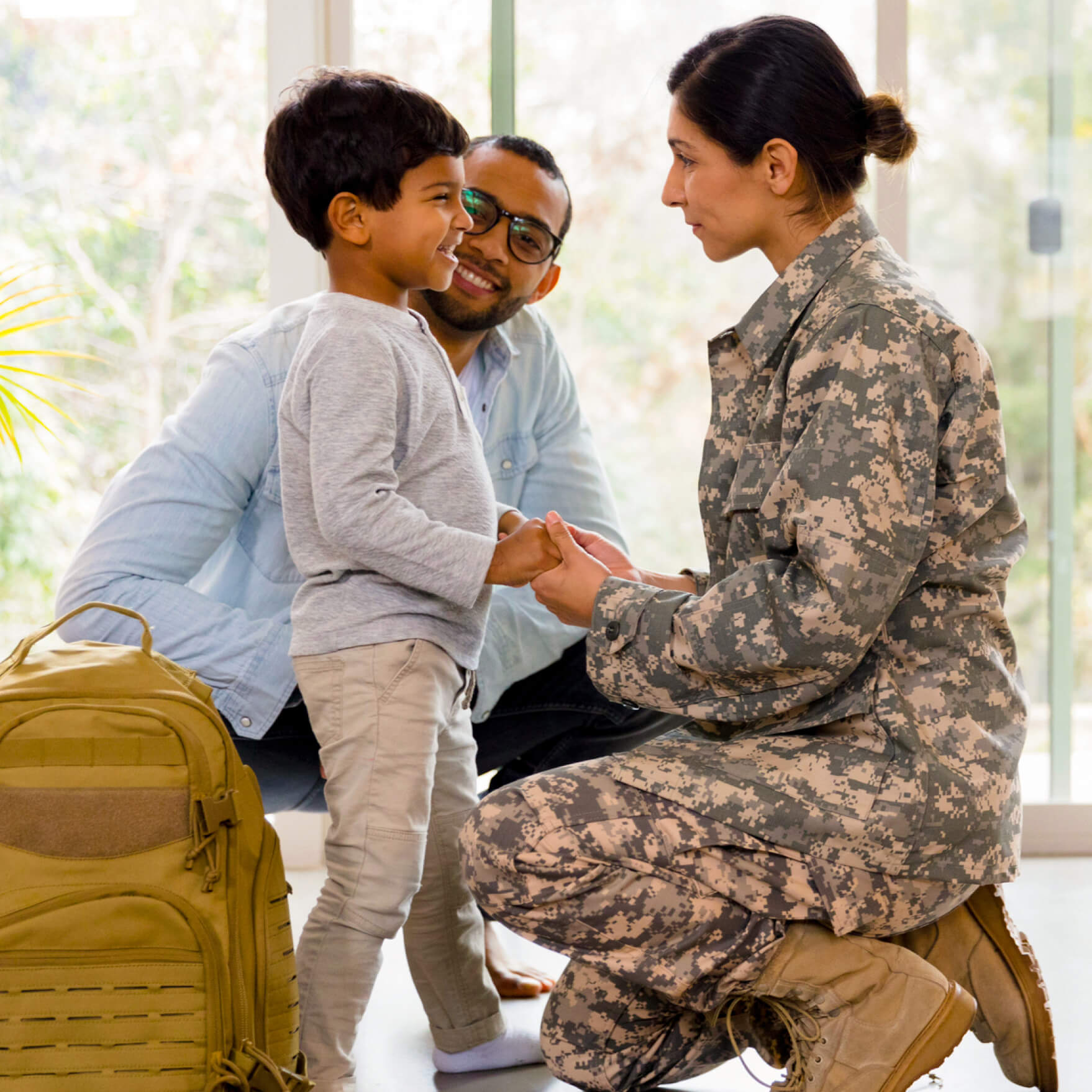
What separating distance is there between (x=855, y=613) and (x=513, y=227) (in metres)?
1.03

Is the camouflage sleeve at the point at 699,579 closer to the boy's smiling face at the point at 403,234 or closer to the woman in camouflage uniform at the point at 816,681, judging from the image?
the woman in camouflage uniform at the point at 816,681

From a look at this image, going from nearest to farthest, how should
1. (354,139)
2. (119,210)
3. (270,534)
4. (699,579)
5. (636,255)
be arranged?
(354,139) < (699,579) < (270,534) < (119,210) < (636,255)

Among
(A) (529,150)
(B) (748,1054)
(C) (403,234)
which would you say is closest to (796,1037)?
(B) (748,1054)

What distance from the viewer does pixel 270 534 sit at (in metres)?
1.92

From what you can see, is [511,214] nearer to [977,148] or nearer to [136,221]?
[136,221]

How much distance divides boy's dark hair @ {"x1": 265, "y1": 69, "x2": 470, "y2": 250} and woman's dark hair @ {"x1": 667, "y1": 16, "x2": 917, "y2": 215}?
0.36m

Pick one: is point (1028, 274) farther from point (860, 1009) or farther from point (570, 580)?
point (860, 1009)

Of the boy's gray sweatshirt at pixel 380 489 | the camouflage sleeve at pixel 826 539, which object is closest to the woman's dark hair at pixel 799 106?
the camouflage sleeve at pixel 826 539

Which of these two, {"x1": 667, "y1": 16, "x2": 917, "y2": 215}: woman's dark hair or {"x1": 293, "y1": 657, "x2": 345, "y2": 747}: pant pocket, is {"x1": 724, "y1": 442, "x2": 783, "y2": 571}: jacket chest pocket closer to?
{"x1": 667, "y1": 16, "x2": 917, "y2": 215}: woman's dark hair

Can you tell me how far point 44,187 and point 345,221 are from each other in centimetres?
152

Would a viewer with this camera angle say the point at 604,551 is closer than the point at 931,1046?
No

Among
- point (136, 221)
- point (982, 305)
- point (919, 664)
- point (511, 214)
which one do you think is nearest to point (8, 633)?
point (136, 221)

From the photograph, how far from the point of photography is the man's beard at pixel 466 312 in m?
2.05

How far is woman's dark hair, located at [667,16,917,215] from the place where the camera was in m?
1.42
